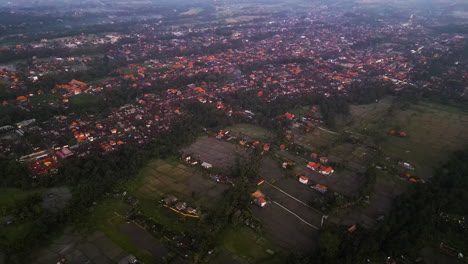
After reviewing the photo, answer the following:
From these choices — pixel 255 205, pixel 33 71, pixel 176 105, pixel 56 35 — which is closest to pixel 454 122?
pixel 255 205

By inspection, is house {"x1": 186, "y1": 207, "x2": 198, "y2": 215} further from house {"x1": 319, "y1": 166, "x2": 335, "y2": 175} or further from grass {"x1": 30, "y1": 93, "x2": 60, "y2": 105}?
grass {"x1": 30, "y1": 93, "x2": 60, "y2": 105}

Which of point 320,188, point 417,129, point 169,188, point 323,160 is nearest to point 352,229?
point 320,188

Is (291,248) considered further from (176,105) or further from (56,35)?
(56,35)

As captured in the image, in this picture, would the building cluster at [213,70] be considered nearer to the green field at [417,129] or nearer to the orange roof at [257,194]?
the green field at [417,129]

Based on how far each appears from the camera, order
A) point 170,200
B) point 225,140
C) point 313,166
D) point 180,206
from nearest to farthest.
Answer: point 180,206
point 170,200
point 313,166
point 225,140

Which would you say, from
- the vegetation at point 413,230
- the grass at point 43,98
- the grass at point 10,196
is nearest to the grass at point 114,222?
the grass at point 10,196

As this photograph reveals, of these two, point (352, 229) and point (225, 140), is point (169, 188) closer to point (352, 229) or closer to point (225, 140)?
point (225, 140)

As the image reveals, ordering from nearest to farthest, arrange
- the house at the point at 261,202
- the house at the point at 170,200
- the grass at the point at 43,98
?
the house at the point at 261,202 < the house at the point at 170,200 < the grass at the point at 43,98
